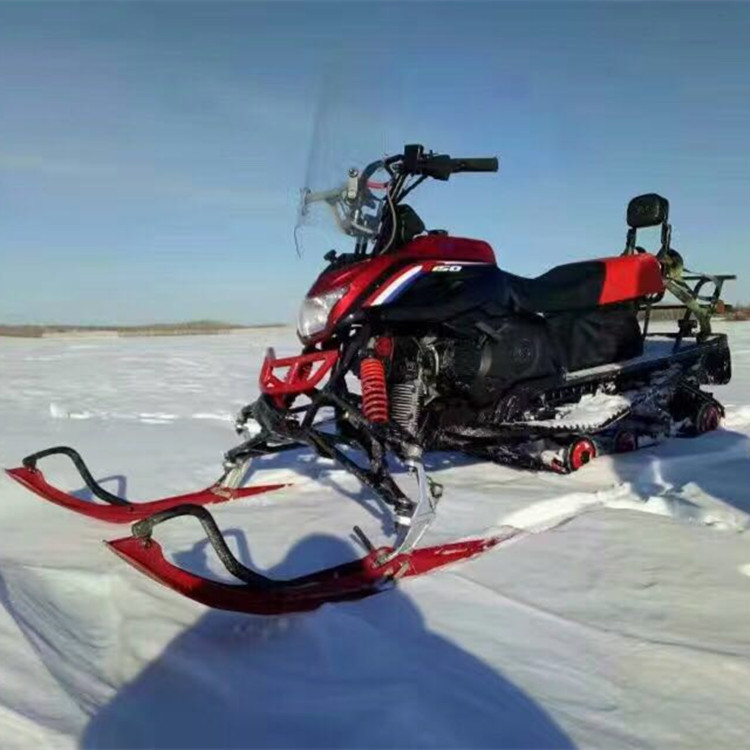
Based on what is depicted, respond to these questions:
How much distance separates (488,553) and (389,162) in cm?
195

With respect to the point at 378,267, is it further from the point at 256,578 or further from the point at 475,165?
the point at 256,578

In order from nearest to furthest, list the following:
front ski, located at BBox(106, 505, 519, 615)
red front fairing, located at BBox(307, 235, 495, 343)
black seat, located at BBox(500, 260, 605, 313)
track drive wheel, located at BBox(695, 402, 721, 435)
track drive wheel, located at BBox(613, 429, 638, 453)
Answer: front ski, located at BBox(106, 505, 519, 615) → red front fairing, located at BBox(307, 235, 495, 343) → black seat, located at BBox(500, 260, 605, 313) → track drive wheel, located at BBox(613, 429, 638, 453) → track drive wheel, located at BBox(695, 402, 721, 435)

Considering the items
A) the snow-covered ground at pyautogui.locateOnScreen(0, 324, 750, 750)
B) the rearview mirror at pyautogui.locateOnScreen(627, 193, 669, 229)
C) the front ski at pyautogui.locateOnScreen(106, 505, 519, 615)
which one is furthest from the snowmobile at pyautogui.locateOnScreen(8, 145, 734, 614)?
the rearview mirror at pyautogui.locateOnScreen(627, 193, 669, 229)

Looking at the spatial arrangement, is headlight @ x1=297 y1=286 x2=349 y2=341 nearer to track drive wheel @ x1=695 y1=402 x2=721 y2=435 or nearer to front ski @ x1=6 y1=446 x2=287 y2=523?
front ski @ x1=6 y1=446 x2=287 y2=523

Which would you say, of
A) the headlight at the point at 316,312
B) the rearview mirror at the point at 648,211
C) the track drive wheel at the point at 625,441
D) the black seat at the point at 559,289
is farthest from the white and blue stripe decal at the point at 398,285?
the rearview mirror at the point at 648,211

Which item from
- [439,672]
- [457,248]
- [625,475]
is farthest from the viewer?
[625,475]

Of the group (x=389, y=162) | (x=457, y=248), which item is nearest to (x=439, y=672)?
(x=457, y=248)

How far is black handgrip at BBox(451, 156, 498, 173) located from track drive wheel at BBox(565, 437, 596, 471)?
1.59 m

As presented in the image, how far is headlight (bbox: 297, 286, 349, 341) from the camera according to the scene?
3.20 meters

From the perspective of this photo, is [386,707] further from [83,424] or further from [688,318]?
[83,424]

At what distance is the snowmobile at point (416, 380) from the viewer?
2.60 meters

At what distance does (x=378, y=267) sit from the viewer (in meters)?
3.21

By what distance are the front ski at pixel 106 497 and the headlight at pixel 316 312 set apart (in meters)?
0.93

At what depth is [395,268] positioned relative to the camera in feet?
10.6
